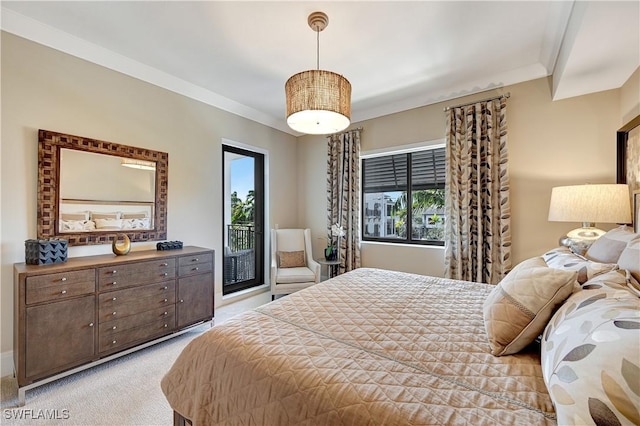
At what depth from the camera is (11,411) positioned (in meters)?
1.71

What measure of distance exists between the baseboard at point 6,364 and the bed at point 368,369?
180 cm

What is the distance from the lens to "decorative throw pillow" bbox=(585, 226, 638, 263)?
1408mm

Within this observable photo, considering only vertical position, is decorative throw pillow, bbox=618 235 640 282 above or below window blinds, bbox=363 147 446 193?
below

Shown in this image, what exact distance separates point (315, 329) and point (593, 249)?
67.6 inches

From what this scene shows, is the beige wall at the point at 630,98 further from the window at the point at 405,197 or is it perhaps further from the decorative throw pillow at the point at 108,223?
the decorative throw pillow at the point at 108,223

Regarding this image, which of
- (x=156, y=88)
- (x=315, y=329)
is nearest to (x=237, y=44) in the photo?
(x=156, y=88)

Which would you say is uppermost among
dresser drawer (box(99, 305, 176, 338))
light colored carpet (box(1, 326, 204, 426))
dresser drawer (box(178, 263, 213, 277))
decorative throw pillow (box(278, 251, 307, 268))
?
dresser drawer (box(178, 263, 213, 277))

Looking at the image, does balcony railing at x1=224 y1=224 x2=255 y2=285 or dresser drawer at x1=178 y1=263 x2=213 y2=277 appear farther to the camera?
balcony railing at x1=224 y1=224 x2=255 y2=285

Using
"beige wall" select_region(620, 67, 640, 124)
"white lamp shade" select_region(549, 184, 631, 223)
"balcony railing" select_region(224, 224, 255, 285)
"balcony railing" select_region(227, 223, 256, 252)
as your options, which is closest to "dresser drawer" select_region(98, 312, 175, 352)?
"balcony railing" select_region(224, 224, 255, 285)

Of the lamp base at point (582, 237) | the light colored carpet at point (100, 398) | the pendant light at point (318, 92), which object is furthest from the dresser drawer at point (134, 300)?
the lamp base at point (582, 237)

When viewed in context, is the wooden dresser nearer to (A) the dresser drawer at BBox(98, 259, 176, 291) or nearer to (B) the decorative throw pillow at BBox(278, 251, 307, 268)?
(A) the dresser drawer at BBox(98, 259, 176, 291)

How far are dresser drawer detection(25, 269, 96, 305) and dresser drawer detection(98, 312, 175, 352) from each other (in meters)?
0.42

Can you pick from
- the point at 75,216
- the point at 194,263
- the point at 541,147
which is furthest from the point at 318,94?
the point at 541,147

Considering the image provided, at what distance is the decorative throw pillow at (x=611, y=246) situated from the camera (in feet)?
4.62
